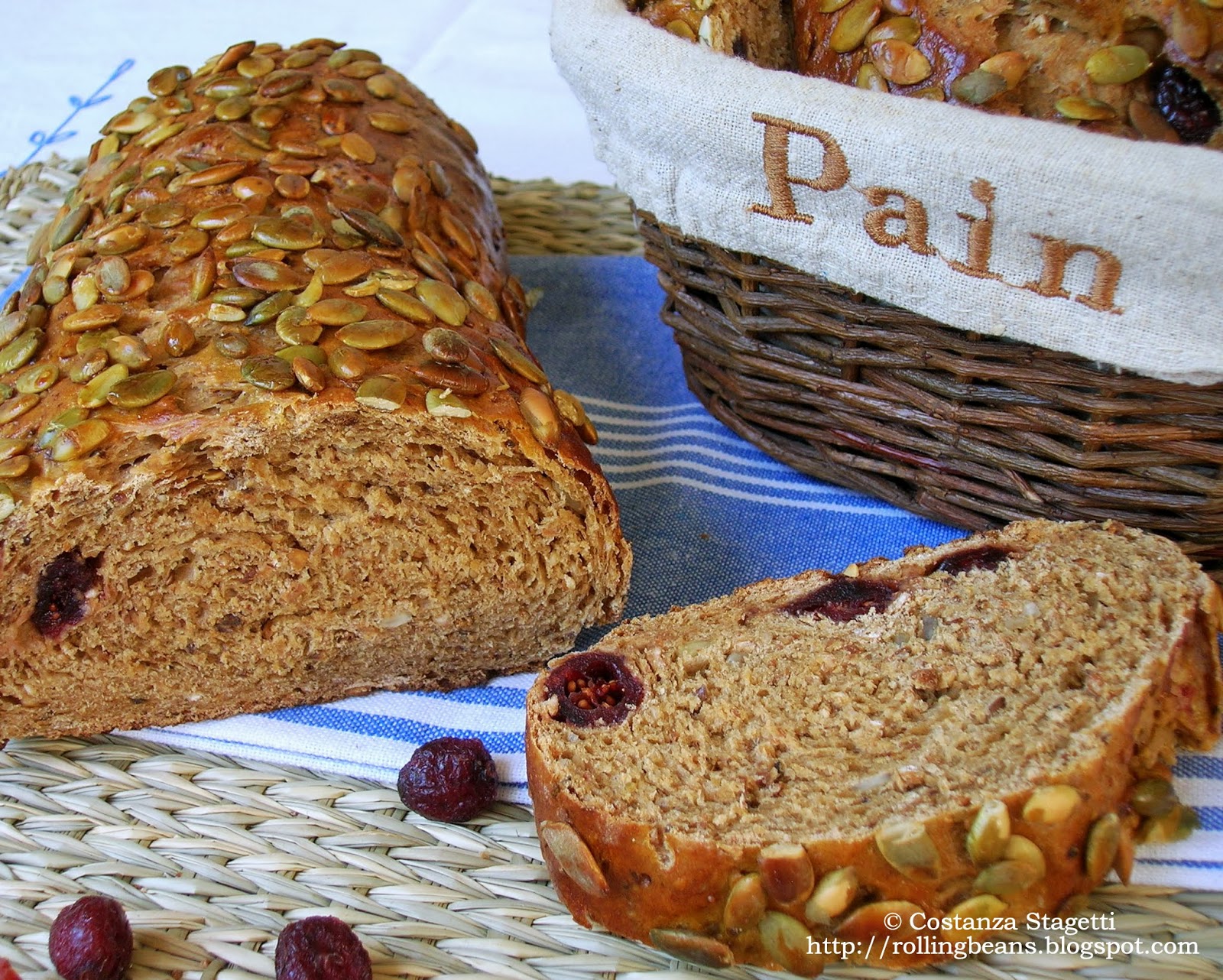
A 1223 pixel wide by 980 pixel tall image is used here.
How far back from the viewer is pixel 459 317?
192cm

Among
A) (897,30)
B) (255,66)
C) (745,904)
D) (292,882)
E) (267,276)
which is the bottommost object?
(292,882)

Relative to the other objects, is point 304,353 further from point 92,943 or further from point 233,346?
point 92,943

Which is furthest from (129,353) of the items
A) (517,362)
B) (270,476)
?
(517,362)

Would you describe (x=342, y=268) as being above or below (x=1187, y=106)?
below

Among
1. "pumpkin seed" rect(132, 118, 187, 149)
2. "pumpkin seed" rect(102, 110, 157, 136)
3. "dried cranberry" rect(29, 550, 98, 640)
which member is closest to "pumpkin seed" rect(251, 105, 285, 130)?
"pumpkin seed" rect(132, 118, 187, 149)

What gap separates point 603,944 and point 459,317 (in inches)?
37.4

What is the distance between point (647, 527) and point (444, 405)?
0.62 m

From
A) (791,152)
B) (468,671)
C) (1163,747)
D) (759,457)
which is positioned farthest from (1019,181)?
(468,671)

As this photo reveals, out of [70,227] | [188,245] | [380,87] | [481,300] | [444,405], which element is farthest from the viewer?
[380,87]

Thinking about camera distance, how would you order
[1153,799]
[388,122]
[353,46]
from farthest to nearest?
1. [353,46]
2. [388,122]
3. [1153,799]

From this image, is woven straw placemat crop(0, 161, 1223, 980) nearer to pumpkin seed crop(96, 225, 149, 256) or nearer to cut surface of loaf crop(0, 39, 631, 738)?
cut surface of loaf crop(0, 39, 631, 738)

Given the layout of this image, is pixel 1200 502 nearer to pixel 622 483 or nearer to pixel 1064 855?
pixel 1064 855

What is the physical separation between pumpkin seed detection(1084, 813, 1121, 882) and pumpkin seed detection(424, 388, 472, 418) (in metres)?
0.96

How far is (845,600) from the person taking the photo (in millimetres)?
1812
